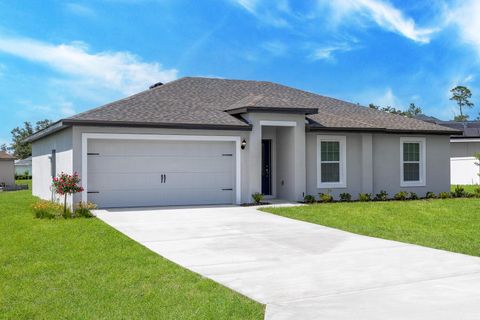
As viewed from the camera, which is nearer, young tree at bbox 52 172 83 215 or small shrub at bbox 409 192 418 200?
young tree at bbox 52 172 83 215

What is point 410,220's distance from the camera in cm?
1331

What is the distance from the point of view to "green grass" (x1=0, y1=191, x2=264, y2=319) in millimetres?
5406

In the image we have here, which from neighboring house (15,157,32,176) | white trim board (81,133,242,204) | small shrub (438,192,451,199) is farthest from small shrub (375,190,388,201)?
neighboring house (15,157,32,176)

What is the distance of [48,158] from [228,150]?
8.36m

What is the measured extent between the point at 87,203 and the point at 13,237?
13.1ft

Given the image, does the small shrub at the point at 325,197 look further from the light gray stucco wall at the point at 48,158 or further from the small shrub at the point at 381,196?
the light gray stucco wall at the point at 48,158

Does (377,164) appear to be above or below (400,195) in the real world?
above

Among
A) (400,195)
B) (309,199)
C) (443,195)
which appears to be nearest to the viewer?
(309,199)

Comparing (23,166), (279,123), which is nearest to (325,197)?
(279,123)

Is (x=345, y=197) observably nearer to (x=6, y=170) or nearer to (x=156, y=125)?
(x=156, y=125)

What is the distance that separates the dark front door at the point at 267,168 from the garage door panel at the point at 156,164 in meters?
2.20

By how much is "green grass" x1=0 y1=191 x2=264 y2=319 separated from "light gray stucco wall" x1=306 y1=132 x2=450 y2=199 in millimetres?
9787

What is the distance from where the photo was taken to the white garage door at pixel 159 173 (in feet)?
51.8

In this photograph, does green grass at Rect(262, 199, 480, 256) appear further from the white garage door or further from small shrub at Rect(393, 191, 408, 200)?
the white garage door
